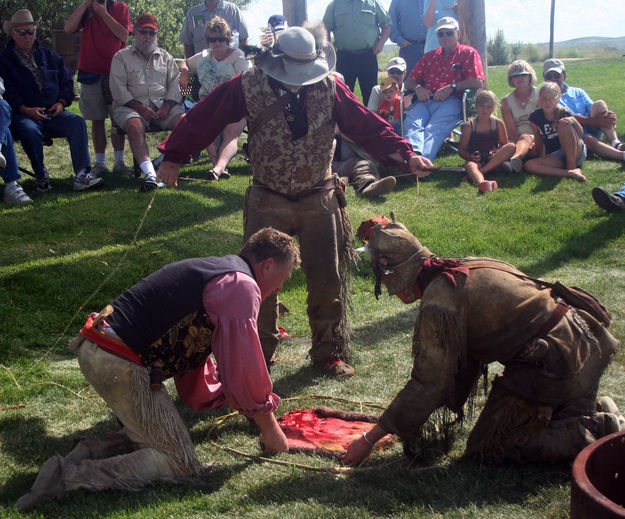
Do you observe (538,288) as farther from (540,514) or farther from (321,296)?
(321,296)

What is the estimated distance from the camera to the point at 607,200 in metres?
8.10

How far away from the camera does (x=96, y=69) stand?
8.98 metres

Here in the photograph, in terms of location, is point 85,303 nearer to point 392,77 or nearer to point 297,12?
point 392,77

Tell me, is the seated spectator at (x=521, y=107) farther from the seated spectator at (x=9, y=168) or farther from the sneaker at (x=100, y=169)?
the seated spectator at (x=9, y=168)

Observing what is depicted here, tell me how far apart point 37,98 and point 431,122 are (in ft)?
16.4

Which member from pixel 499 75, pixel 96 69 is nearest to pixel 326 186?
pixel 96 69

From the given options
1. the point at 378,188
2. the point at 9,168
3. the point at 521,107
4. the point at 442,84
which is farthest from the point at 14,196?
the point at 521,107

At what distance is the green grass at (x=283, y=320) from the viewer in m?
3.49

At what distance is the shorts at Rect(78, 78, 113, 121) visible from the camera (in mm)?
9016

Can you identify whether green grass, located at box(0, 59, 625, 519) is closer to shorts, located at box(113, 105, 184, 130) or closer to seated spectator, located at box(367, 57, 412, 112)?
shorts, located at box(113, 105, 184, 130)

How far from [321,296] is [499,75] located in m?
18.1

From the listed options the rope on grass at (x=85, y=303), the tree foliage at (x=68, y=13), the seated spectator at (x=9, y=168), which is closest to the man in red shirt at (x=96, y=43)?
the seated spectator at (x=9, y=168)

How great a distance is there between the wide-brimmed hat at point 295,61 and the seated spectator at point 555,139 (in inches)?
208

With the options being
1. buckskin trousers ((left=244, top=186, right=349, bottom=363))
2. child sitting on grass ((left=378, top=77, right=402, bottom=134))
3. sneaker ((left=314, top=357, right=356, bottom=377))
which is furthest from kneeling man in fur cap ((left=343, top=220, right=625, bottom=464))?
child sitting on grass ((left=378, top=77, right=402, bottom=134))
